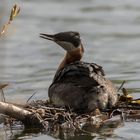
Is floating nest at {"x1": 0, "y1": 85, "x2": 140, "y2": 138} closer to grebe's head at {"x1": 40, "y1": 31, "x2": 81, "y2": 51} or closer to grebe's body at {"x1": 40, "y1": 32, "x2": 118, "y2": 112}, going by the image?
grebe's body at {"x1": 40, "y1": 32, "x2": 118, "y2": 112}

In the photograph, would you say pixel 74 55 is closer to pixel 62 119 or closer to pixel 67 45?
pixel 67 45

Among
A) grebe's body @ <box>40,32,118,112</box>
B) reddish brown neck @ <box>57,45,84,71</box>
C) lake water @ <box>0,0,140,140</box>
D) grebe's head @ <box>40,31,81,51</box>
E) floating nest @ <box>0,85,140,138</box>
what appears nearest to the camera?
floating nest @ <box>0,85,140,138</box>

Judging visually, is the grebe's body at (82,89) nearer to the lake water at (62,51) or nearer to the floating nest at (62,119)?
the floating nest at (62,119)

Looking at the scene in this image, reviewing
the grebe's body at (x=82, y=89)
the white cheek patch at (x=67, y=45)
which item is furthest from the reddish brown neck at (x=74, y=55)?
the grebe's body at (x=82, y=89)

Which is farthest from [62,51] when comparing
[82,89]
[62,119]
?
[62,119]

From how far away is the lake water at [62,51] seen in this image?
1653 cm

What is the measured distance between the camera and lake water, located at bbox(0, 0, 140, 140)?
1653 centimetres

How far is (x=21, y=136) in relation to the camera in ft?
40.7

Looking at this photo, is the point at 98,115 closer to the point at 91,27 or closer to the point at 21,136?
the point at 21,136

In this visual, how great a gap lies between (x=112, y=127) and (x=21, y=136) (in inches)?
55.8

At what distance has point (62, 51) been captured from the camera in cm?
2097

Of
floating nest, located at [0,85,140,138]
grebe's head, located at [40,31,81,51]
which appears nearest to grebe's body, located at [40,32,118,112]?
floating nest, located at [0,85,140,138]

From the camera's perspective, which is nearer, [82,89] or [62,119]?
[62,119]

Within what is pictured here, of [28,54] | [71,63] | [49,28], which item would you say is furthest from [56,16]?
[71,63]
